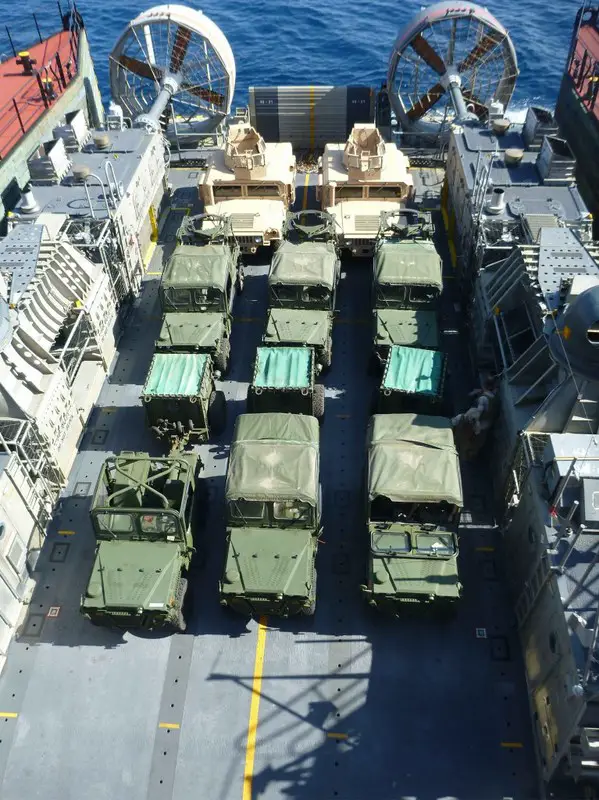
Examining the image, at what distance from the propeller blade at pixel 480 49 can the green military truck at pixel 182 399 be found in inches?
704

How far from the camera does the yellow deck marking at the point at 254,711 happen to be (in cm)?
1047

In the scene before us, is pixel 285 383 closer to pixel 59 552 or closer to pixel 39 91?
pixel 59 552

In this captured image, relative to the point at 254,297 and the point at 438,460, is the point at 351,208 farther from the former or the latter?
the point at 438,460

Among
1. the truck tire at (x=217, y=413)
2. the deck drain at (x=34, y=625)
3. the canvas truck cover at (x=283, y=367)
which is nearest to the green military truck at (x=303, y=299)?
the canvas truck cover at (x=283, y=367)

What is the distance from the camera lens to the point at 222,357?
16.6 metres

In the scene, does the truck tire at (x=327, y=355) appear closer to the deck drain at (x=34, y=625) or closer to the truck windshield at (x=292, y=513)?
the truck windshield at (x=292, y=513)

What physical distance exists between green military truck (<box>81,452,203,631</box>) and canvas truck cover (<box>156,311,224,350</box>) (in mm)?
3714

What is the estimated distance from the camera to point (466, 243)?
19016 mm

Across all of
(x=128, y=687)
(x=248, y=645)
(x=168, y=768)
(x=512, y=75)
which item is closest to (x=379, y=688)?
(x=248, y=645)

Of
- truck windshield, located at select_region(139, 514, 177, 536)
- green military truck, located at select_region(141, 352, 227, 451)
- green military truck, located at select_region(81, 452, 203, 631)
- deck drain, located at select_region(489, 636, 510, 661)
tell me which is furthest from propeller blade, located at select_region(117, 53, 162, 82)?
deck drain, located at select_region(489, 636, 510, 661)

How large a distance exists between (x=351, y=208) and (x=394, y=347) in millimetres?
7621

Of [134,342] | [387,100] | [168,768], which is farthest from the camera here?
[387,100]

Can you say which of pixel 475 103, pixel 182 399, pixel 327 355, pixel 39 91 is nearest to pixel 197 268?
pixel 327 355

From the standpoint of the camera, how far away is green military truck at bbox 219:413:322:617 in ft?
37.2
